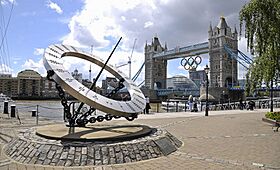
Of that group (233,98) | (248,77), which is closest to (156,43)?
(233,98)

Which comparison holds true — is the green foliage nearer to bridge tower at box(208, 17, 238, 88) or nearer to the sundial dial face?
the sundial dial face

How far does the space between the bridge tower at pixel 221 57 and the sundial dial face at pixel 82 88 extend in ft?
220

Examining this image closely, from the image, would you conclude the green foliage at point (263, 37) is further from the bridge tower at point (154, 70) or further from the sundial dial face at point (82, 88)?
the bridge tower at point (154, 70)

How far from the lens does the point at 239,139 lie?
890 cm

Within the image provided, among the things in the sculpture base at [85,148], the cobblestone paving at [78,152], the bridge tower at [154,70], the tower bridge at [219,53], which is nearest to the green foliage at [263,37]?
the sculpture base at [85,148]

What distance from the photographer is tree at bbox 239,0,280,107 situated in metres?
12.4

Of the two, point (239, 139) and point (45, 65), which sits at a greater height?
point (45, 65)

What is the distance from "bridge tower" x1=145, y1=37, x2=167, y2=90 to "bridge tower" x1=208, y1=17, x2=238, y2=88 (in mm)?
26798

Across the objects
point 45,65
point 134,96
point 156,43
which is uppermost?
point 156,43

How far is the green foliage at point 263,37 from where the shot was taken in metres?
12.4

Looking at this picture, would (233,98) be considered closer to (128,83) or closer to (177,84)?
(177,84)

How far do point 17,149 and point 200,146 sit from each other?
4798 millimetres

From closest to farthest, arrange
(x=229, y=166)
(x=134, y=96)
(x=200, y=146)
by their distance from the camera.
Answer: (x=229, y=166) → (x=200, y=146) → (x=134, y=96)

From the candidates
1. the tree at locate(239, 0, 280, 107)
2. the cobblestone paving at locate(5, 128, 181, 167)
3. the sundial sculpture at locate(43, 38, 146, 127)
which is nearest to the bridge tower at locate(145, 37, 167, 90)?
the tree at locate(239, 0, 280, 107)
